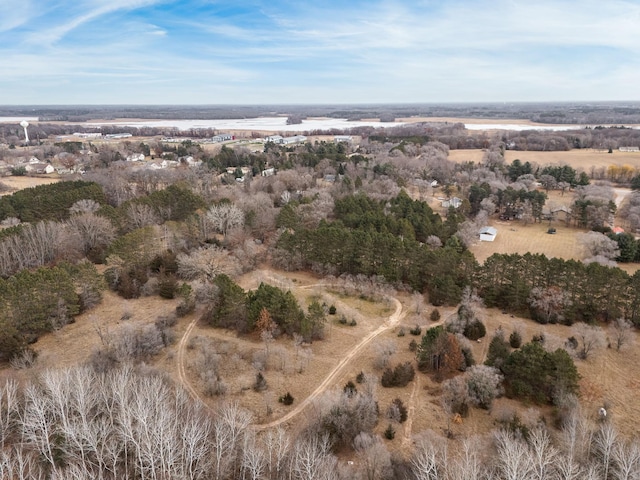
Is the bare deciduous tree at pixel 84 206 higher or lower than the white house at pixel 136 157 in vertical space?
lower

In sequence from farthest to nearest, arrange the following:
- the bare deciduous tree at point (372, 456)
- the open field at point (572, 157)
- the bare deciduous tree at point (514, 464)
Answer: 1. the open field at point (572, 157)
2. the bare deciduous tree at point (372, 456)
3. the bare deciduous tree at point (514, 464)

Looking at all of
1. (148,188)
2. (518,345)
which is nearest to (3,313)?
(518,345)

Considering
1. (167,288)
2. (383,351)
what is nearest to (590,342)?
(383,351)

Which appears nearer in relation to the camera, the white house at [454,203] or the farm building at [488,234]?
the farm building at [488,234]

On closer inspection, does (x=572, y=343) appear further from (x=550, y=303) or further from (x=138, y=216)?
(x=138, y=216)

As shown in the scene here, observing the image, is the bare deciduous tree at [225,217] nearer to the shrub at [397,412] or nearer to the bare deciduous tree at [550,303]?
the shrub at [397,412]

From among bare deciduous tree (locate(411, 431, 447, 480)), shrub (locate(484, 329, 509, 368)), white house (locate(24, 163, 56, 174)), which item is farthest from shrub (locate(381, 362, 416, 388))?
white house (locate(24, 163, 56, 174))

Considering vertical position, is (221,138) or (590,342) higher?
(221,138)

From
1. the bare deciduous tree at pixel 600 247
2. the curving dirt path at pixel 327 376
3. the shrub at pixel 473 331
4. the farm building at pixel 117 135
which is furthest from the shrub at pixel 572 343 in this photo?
the farm building at pixel 117 135

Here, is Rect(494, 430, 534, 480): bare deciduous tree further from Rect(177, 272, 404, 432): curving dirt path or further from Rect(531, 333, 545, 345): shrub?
Rect(531, 333, 545, 345): shrub
